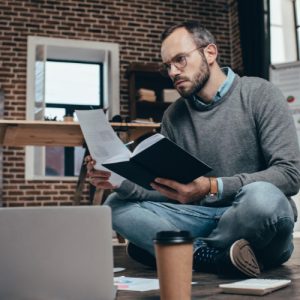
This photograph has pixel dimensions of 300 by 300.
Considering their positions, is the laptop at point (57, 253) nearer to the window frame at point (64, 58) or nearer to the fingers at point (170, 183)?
the fingers at point (170, 183)

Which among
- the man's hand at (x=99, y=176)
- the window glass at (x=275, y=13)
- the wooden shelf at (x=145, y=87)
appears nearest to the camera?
the man's hand at (x=99, y=176)

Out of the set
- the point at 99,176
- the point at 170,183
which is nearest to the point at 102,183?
the point at 99,176

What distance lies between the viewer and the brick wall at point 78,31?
17.4 ft

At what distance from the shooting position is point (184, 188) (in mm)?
1532

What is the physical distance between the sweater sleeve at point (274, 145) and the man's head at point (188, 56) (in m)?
0.26

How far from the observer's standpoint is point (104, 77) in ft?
19.5

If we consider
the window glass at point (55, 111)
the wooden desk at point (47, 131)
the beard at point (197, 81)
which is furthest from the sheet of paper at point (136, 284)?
the window glass at point (55, 111)

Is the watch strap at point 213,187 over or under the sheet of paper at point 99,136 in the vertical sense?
under

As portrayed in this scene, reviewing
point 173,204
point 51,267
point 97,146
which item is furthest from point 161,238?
point 173,204

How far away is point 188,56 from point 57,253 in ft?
3.94

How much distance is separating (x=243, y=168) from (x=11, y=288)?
105 centimetres

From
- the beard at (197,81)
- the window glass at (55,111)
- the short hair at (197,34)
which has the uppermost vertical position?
the window glass at (55,111)

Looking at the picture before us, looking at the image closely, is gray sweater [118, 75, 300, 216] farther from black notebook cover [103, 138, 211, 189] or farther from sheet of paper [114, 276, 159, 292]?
sheet of paper [114, 276, 159, 292]

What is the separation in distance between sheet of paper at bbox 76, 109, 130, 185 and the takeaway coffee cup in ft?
2.35
